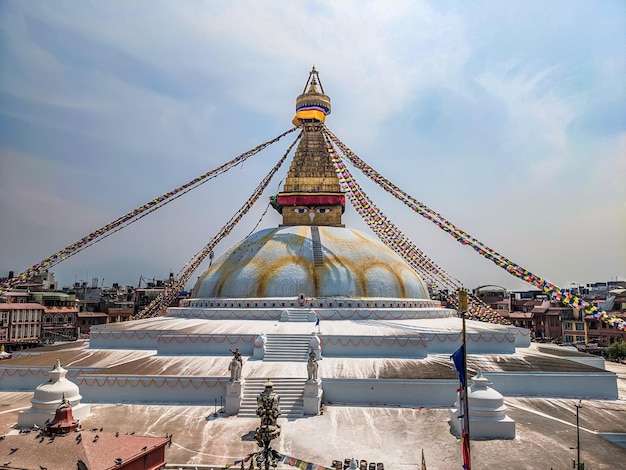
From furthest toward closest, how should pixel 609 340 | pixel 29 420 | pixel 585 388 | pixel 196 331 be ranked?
pixel 609 340 → pixel 196 331 → pixel 585 388 → pixel 29 420

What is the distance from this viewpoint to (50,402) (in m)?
13.3

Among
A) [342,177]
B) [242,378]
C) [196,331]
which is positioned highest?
[342,177]

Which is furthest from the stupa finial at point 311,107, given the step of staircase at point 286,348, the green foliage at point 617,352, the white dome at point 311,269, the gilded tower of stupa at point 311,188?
the green foliage at point 617,352

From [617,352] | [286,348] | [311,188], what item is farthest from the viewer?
[617,352]

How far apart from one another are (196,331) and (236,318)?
317 centimetres

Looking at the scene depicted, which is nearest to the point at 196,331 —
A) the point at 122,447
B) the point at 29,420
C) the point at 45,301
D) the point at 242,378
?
the point at 242,378

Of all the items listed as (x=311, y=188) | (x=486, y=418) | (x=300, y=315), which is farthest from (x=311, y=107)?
(x=486, y=418)

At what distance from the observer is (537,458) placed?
10867mm

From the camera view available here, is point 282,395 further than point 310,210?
No

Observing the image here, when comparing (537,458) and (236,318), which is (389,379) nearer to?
(537,458)

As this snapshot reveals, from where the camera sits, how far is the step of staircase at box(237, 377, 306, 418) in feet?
46.6

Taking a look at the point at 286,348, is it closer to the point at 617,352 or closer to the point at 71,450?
the point at 71,450

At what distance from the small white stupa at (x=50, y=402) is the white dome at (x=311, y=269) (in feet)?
34.4

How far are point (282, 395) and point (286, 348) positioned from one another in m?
3.42
